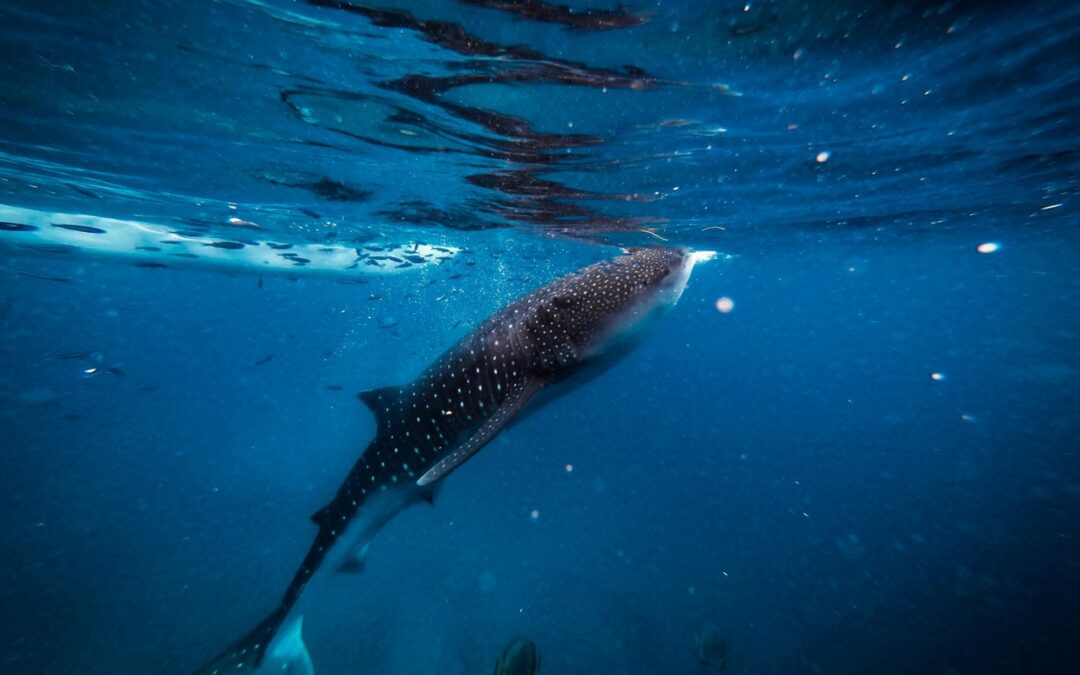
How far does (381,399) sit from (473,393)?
4.81ft

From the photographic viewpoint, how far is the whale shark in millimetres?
3617

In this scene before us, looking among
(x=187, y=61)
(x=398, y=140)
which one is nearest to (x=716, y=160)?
(x=398, y=140)

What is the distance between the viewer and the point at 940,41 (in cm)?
570

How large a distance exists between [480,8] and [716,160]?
6684mm

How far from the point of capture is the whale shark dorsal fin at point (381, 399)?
5.10 m

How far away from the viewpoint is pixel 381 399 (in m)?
5.17

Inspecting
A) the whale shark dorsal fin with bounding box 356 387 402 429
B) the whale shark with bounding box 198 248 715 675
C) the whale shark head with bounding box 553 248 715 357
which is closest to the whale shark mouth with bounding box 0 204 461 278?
the whale shark dorsal fin with bounding box 356 387 402 429

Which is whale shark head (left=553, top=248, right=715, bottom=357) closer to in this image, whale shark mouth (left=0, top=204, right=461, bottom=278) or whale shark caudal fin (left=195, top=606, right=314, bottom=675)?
whale shark caudal fin (left=195, top=606, right=314, bottom=675)

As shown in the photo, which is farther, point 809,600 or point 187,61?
point 809,600

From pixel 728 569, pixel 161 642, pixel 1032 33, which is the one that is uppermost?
pixel 1032 33

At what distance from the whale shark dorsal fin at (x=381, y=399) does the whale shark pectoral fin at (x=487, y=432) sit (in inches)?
69.2

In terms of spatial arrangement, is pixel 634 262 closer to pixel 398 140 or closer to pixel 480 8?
pixel 480 8

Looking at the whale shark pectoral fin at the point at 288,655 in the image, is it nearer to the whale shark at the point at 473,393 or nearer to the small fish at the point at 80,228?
the whale shark at the point at 473,393

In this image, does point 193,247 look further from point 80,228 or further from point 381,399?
point 381,399
